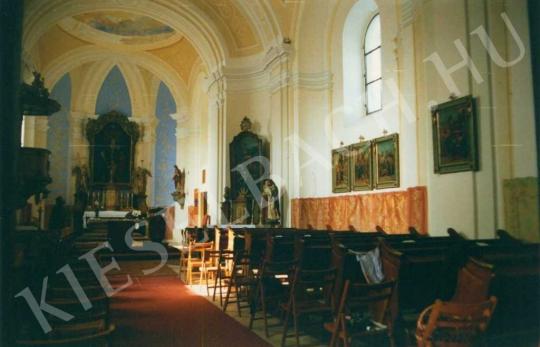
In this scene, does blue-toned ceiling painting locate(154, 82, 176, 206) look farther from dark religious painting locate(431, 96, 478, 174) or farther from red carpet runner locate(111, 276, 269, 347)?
dark religious painting locate(431, 96, 478, 174)

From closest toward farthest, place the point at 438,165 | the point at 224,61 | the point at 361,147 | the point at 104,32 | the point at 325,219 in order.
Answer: the point at 438,165, the point at 361,147, the point at 325,219, the point at 224,61, the point at 104,32

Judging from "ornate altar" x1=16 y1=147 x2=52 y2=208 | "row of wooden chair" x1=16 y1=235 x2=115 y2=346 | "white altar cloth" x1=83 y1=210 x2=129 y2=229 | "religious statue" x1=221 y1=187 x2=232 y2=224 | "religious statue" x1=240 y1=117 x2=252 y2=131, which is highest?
"religious statue" x1=240 y1=117 x2=252 y2=131

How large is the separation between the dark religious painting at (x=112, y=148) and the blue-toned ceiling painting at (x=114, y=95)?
19.8 inches

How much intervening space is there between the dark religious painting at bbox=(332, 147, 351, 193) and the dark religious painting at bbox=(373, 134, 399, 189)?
1.07 meters

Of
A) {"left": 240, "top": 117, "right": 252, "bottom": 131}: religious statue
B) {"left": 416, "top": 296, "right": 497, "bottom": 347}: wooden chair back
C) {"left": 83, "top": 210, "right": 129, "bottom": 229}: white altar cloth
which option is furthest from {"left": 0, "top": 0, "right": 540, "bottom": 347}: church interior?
{"left": 240, "top": 117, "right": 252, "bottom": 131}: religious statue

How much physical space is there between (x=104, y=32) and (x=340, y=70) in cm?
1056

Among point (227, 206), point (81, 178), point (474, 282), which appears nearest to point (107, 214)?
point (81, 178)

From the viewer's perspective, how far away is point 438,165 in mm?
A: 6477

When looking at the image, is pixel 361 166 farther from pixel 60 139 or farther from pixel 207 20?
pixel 60 139

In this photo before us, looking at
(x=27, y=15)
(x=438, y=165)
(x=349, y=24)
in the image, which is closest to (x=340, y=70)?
(x=349, y=24)

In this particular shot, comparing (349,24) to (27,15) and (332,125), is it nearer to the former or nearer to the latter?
(332,125)

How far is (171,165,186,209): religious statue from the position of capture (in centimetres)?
1878

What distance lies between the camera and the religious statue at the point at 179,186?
61.6 ft

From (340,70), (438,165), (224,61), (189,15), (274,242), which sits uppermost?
(189,15)
